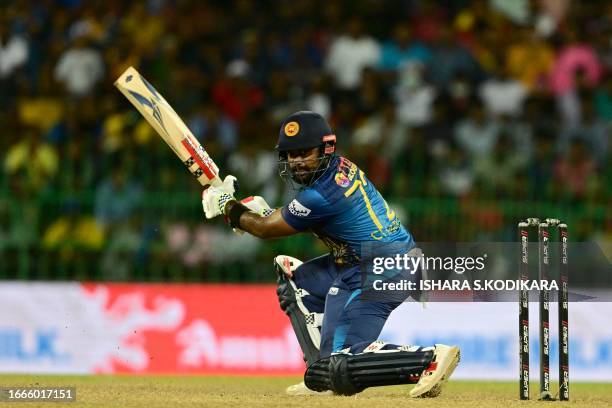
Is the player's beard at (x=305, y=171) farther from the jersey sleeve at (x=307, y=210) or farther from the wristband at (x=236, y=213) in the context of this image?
the wristband at (x=236, y=213)

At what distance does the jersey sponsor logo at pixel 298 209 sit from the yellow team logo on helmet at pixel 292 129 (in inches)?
17.7

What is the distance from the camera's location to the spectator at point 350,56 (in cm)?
1431

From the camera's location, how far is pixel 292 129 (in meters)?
8.49

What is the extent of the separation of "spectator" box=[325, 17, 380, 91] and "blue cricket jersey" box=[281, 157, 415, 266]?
18.7ft

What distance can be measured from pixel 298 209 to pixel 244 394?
4.71 feet

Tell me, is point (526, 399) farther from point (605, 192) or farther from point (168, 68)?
point (168, 68)

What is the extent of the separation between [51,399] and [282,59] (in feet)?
23.4

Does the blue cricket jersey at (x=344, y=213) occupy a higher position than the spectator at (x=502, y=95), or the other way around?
the spectator at (x=502, y=95)

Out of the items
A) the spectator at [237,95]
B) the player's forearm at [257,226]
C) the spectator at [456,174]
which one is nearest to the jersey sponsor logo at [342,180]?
the player's forearm at [257,226]

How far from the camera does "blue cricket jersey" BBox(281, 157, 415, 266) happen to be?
8.44 metres

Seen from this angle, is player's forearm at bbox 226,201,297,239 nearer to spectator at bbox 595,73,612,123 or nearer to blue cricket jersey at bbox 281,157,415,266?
blue cricket jersey at bbox 281,157,415,266

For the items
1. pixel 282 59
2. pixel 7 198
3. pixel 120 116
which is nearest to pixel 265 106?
pixel 282 59

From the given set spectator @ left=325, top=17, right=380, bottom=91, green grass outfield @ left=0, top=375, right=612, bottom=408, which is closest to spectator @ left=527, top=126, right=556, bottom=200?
green grass outfield @ left=0, top=375, right=612, bottom=408

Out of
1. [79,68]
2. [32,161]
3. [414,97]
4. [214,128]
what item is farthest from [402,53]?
[32,161]
